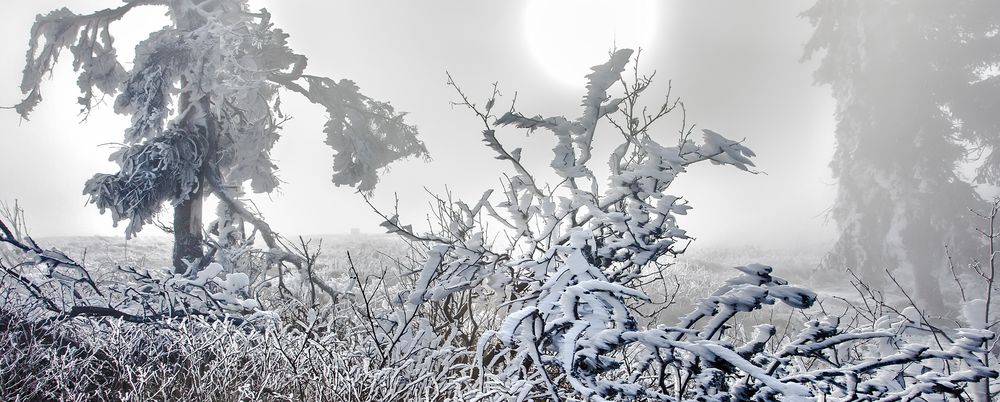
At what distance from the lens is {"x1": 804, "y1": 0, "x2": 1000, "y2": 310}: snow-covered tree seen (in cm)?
1370

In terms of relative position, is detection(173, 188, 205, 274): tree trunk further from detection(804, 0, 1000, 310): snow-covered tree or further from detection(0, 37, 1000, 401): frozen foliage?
detection(804, 0, 1000, 310): snow-covered tree

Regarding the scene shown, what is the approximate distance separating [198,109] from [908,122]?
1801 cm

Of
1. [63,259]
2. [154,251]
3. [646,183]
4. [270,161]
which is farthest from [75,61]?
[154,251]

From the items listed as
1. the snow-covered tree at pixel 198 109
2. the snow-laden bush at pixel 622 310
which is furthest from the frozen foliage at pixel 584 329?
the snow-covered tree at pixel 198 109

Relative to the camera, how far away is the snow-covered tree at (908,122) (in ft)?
45.0

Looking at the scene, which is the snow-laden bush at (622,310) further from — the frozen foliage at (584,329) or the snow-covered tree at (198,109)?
the snow-covered tree at (198,109)

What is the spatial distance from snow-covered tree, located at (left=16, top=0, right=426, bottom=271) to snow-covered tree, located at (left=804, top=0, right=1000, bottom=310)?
46.1 feet

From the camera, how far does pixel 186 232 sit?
295 inches

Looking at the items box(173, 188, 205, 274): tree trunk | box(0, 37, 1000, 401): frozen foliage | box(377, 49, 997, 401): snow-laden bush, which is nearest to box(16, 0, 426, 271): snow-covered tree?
box(173, 188, 205, 274): tree trunk

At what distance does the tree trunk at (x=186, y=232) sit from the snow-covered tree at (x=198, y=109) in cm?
2

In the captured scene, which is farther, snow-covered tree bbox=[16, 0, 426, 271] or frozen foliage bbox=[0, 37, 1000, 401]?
snow-covered tree bbox=[16, 0, 426, 271]

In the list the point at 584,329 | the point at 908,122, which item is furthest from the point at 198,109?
the point at 908,122

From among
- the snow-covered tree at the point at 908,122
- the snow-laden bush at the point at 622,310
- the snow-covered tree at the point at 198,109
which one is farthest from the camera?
the snow-covered tree at the point at 908,122

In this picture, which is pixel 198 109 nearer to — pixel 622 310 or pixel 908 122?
→ pixel 622 310
